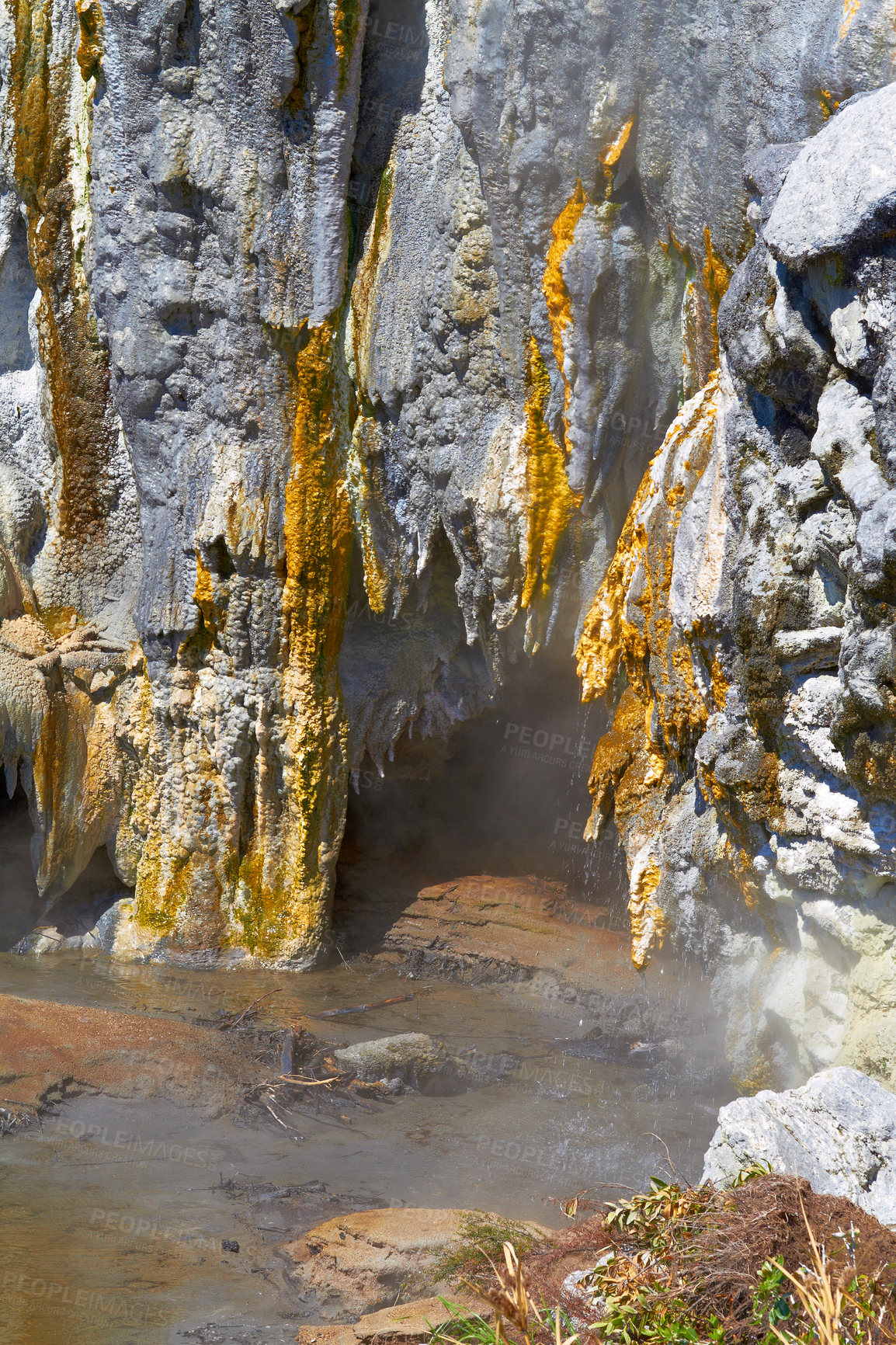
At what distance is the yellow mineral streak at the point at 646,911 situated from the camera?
445 cm

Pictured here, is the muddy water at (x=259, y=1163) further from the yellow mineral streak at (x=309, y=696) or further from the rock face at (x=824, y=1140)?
the rock face at (x=824, y=1140)

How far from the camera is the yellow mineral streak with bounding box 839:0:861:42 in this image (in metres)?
3.46

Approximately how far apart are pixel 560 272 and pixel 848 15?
1622 mm

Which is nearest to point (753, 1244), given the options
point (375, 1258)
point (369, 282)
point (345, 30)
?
point (375, 1258)

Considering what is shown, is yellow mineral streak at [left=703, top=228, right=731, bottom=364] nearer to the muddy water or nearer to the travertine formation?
the travertine formation

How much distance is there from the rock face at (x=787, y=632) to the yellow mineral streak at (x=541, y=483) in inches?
32.1

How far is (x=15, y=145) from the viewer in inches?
264

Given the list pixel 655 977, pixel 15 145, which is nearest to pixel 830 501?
pixel 655 977

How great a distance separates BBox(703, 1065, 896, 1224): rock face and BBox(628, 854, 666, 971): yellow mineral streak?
1.41 meters

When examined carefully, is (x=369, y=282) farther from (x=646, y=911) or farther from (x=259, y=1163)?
(x=259, y=1163)

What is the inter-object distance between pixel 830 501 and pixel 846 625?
1.33ft

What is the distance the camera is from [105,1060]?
4.80 m

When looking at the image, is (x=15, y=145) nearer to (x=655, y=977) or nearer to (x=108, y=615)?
(x=108, y=615)

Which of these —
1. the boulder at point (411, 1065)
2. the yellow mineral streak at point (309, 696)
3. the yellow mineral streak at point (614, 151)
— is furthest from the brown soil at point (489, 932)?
the yellow mineral streak at point (614, 151)
